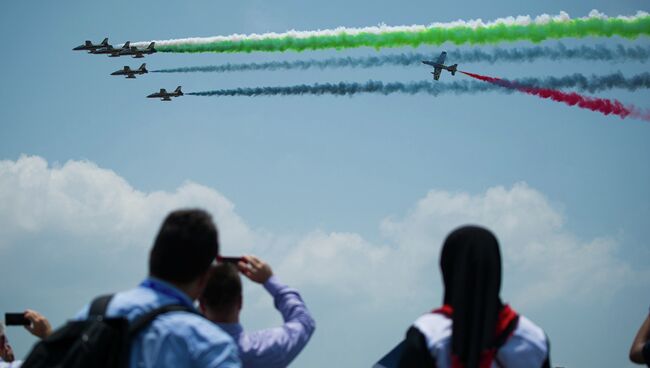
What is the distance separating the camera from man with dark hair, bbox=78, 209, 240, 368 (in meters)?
5.23

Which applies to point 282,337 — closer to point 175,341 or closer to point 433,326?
point 433,326

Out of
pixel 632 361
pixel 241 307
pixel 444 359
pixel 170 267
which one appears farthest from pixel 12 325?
pixel 632 361

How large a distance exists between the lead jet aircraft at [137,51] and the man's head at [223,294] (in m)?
69.5

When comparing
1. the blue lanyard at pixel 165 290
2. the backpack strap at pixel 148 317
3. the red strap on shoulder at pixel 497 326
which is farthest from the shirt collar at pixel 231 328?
the red strap on shoulder at pixel 497 326

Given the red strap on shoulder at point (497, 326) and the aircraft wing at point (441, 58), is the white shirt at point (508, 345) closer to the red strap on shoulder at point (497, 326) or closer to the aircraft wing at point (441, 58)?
the red strap on shoulder at point (497, 326)

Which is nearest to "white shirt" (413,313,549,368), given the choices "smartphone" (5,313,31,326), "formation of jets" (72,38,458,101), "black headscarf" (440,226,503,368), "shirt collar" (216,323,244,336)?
"black headscarf" (440,226,503,368)

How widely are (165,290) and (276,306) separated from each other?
1850 mm

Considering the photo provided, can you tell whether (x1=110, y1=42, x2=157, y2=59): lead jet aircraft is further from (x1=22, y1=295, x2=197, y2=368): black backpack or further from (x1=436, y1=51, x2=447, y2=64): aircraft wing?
(x1=22, y1=295, x2=197, y2=368): black backpack

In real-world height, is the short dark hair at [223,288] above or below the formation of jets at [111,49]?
below

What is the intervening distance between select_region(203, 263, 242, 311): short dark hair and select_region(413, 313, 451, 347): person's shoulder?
2.01 m

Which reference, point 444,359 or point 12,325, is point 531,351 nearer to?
point 444,359

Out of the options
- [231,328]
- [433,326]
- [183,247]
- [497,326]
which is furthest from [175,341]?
[497,326]

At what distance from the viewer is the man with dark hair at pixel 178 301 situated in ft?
17.1

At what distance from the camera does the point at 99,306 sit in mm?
5352
